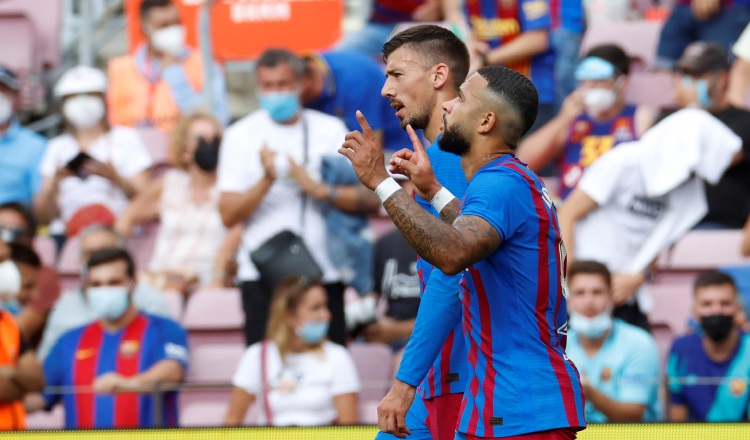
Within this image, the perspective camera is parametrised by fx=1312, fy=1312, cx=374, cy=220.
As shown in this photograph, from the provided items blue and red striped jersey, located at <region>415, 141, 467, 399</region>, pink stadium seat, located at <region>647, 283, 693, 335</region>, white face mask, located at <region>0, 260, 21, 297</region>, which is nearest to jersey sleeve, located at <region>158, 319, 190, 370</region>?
white face mask, located at <region>0, 260, 21, 297</region>

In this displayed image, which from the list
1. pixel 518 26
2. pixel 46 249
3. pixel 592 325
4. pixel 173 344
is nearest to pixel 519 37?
pixel 518 26

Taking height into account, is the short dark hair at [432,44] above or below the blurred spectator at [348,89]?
below

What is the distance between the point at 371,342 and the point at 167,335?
1.11 meters

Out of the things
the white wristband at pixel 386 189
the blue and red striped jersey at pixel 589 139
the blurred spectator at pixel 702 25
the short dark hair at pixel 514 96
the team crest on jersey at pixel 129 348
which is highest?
the blurred spectator at pixel 702 25

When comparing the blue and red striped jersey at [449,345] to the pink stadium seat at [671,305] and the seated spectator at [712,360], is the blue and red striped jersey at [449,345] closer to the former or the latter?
the seated spectator at [712,360]

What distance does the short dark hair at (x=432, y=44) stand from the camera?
4184mm

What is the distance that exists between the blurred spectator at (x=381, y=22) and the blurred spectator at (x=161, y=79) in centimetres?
102

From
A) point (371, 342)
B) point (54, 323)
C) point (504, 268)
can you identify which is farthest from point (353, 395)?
point (504, 268)

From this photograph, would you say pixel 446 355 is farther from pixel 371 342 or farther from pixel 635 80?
pixel 635 80

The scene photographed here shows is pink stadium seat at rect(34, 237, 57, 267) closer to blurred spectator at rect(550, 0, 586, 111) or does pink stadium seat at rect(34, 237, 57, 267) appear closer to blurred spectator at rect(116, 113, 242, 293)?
blurred spectator at rect(116, 113, 242, 293)

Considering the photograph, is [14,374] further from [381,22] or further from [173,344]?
[381,22]

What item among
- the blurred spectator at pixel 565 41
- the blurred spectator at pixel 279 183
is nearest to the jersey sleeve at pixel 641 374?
the blurred spectator at pixel 279 183

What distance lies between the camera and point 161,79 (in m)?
8.99

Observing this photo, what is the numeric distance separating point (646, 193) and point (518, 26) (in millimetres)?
1657
